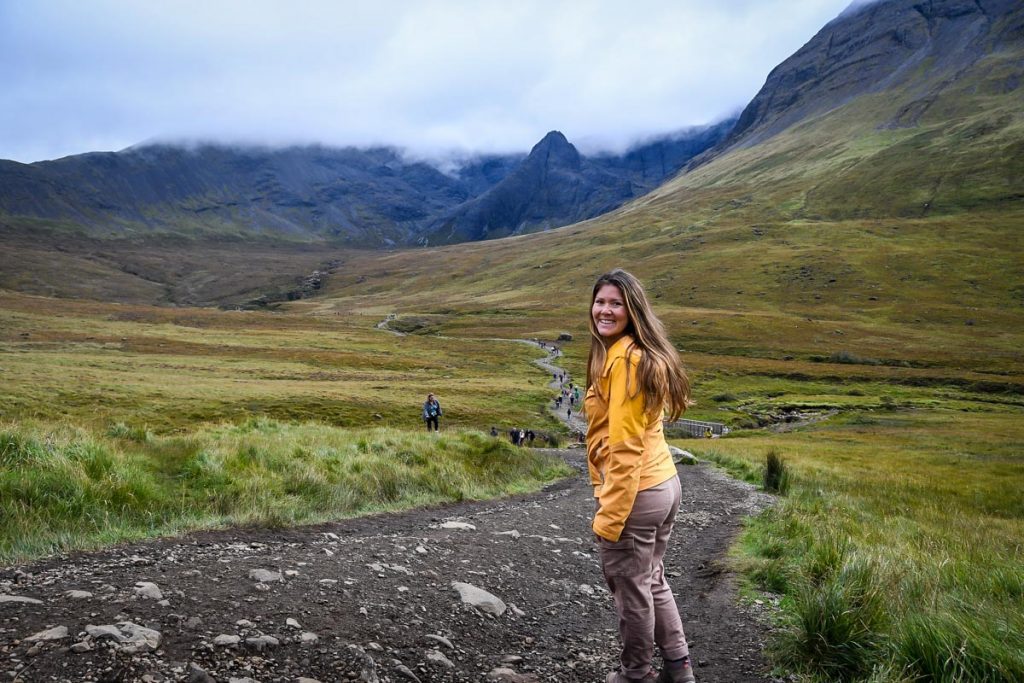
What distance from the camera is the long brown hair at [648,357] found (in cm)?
442

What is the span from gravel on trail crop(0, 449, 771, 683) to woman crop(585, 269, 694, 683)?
0.89 metres

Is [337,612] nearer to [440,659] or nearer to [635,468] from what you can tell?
[440,659]

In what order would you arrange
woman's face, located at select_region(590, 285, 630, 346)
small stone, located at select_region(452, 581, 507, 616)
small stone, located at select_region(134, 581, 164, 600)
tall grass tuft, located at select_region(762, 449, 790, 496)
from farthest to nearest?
tall grass tuft, located at select_region(762, 449, 790, 496), small stone, located at select_region(452, 581, 507, 616), small stone, located at select_region(134, 581, 164, 600), woman's face, located at select_region(590, 285, 630, 346)

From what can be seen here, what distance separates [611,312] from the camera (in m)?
4.80

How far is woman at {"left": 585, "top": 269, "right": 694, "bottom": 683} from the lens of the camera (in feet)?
14.4

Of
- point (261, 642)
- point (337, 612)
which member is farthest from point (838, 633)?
point (261, 642)

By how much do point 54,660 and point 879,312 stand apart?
14167cm

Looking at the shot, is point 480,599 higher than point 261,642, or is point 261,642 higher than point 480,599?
point 261,642

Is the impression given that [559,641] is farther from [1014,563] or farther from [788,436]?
[788,436]

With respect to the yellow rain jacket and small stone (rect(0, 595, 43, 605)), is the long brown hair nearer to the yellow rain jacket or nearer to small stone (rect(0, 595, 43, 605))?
the yellow rain jacket

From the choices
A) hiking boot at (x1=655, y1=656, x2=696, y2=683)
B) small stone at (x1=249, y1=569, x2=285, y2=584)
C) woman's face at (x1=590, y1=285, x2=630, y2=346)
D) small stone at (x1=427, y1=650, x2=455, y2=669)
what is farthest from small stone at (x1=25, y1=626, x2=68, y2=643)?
woman's face at (x1=590, y1=285, x2=630, y2=346)

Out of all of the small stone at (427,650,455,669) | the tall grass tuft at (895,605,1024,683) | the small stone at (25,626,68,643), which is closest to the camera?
the tall grass tuft at (895,605,1024,683)

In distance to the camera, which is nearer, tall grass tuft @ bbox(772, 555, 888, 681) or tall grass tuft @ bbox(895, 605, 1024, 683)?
tall grass tuft @ bbox(895, 605, 1024, 683)

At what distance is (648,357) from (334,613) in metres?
3.62
